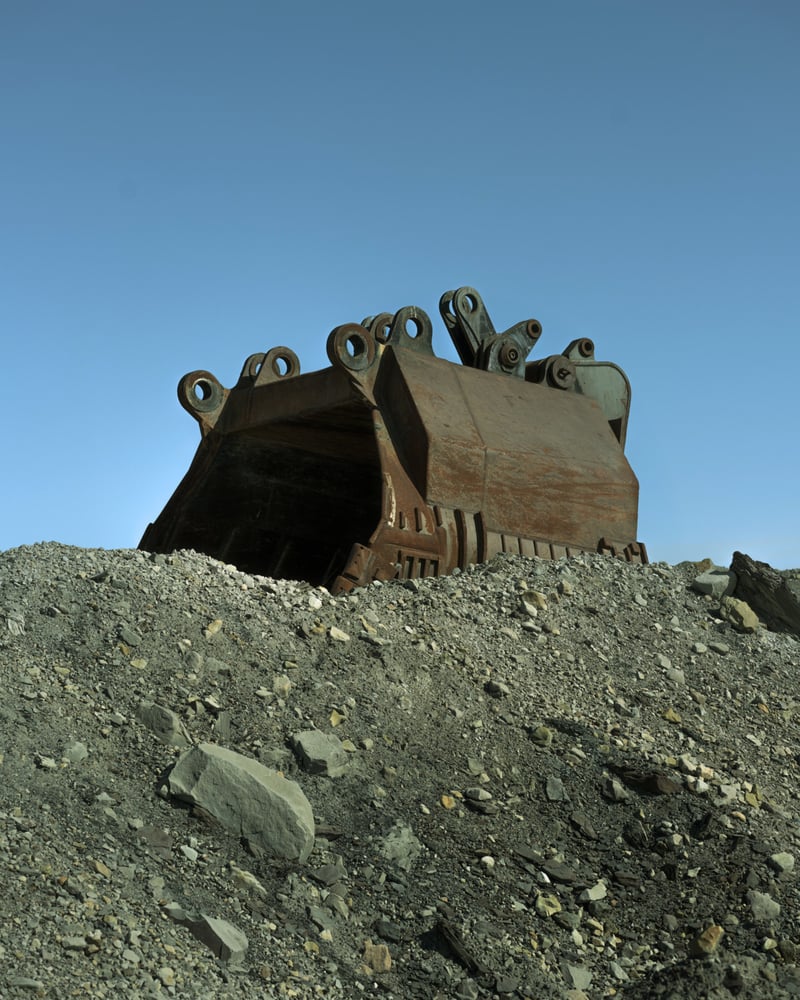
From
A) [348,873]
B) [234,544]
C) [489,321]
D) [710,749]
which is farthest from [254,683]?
[489,321]

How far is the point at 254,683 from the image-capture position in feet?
15.1

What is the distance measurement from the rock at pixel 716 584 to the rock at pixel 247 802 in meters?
3.53

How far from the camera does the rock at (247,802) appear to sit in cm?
374

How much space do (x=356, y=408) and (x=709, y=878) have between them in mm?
3657

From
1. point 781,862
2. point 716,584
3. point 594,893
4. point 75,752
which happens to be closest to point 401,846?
point 594,893

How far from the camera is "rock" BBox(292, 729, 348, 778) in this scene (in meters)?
4.20

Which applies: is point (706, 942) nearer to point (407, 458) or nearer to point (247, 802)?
point (247, 802)

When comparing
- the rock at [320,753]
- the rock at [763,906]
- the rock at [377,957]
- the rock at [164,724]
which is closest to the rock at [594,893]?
the rock at [763,906]

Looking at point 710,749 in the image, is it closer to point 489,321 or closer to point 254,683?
point 254,683

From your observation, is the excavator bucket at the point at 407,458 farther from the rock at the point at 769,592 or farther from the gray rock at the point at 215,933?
the gray rock at the point at 215,933

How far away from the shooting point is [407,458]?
22.1 ft

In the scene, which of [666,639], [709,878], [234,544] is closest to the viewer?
[709,878]

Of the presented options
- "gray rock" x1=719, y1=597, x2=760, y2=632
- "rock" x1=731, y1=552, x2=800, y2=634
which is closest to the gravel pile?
"gray rock" x1=719, y1=597, x2=760, y2=632

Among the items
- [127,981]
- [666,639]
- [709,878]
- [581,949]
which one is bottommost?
[127,981]
